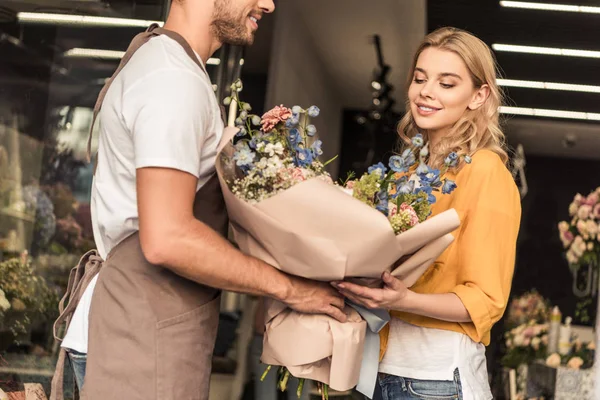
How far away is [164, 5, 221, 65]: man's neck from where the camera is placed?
204 centimetres

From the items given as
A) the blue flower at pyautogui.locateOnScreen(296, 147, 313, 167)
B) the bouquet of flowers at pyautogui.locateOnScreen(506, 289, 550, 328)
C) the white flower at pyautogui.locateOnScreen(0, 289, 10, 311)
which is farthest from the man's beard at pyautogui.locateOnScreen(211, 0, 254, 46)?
the bouquet of flowers at pyautogui.locateOnScreen(506, 289, 550, 328)

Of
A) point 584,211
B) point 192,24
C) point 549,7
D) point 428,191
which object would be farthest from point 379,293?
point 549,7

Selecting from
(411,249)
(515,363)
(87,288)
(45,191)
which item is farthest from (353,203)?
(515,363)

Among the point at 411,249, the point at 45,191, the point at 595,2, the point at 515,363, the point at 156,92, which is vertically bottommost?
the point at 515,363

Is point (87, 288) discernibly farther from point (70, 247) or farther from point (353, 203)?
point (70, 247)

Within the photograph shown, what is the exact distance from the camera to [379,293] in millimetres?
1966

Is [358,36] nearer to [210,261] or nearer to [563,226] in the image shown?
[563,226]

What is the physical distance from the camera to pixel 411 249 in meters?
1.91

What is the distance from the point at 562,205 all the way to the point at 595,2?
3.70 feet

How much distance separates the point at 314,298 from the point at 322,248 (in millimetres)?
183

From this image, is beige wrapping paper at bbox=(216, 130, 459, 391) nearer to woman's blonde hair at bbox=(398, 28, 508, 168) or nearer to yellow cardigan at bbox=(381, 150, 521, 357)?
yellow cardigan at bbox=(381, 150, 521, 357)

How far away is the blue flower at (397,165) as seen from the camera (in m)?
1.95

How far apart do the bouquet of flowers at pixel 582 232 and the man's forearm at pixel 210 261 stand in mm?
3407

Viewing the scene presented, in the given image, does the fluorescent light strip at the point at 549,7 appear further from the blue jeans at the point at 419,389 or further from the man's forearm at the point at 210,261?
the man's forearm at the point at 210,261
